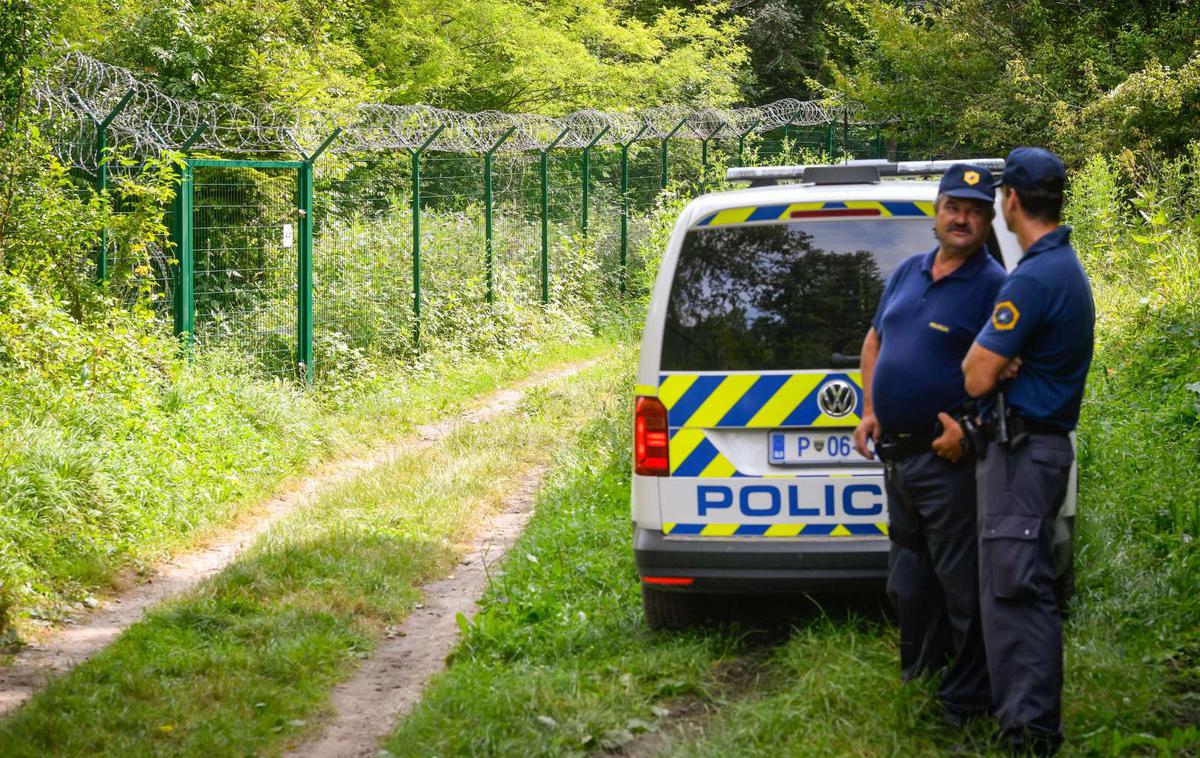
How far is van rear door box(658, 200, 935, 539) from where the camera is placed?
527cm

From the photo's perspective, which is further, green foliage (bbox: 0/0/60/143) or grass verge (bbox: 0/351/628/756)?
green foliage (bbox: 0/0/60/143)

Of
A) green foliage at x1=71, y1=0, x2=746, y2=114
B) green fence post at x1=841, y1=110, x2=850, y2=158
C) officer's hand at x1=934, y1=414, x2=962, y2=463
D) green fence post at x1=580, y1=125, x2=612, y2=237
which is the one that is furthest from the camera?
green fence post at x1=841, y1=110, x2=850, y2=158

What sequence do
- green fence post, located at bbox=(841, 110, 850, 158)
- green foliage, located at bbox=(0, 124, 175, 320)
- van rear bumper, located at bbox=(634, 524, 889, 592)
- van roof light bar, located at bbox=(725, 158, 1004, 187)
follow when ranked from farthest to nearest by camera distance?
green fence post, located at bbox=(841, 110, 850, 158) < green foliage, located at bbox=(0, 124, 175, 320) < van roof light bar, located at bbox=(725, 158, 1004, 187) < van rear bumper, located at bbox=(634, 524, 889, 592)

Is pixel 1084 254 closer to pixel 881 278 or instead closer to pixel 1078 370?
pixel 881 278

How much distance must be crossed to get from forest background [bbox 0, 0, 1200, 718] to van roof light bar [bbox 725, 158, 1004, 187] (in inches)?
72.4

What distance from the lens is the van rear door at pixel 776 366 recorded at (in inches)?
208

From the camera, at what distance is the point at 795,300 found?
17.6 ft

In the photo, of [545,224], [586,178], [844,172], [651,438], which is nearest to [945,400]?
[651,438]

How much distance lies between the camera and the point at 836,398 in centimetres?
528

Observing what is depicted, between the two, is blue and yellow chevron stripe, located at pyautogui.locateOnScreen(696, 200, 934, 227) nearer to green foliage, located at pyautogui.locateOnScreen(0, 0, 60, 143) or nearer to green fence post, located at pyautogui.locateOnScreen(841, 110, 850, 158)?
green foliage, located at pyautogui.locateOnScreen(0, 0, 60, 143)

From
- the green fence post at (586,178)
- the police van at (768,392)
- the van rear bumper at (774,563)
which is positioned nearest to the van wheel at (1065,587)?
the police van at (768,392)

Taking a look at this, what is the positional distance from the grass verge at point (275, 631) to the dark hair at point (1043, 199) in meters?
3.27

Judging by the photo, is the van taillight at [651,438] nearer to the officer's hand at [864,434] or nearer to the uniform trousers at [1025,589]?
the officer's hand at [864,434]

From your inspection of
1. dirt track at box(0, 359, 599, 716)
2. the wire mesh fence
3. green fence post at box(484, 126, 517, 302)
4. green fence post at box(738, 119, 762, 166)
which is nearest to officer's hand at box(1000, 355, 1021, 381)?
dirt track at box(0, 359, 599, 716)
